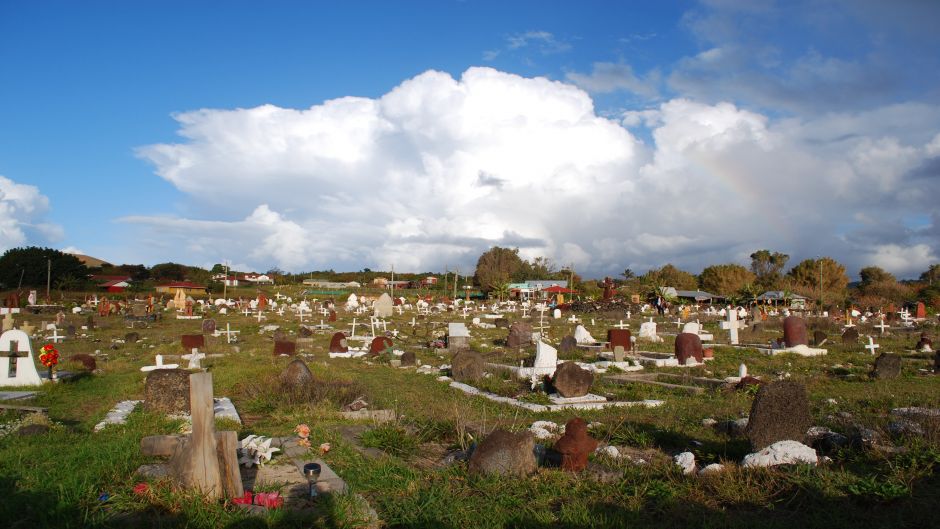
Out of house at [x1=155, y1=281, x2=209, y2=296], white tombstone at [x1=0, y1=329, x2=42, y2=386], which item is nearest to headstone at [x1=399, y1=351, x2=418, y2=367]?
white tombstone at [x1=0, y1=329, x2=42, y2=386]

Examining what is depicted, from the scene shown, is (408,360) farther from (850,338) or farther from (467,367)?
(850,338)

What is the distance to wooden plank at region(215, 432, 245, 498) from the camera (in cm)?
567

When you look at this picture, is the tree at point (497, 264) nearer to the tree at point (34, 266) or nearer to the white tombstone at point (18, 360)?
the tree at point (34, 266)

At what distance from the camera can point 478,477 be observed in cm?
655

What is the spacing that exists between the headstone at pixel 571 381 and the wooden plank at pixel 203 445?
7737 mm

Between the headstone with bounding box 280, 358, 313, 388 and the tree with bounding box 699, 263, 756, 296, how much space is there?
8206 centimetres

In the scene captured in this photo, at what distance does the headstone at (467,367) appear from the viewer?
15156 millimetres

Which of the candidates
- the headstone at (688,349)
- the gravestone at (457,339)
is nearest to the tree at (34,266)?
the gravestone at (457,339)

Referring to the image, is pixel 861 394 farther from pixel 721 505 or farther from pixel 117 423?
pixel 117 423

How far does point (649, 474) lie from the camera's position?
6562 millimetres

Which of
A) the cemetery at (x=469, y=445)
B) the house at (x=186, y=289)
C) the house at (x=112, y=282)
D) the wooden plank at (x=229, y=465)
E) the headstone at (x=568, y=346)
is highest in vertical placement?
the house at (x=112, y=282)

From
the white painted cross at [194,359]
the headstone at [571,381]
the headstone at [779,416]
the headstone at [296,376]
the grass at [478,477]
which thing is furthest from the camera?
the white painted cross at [194,359]

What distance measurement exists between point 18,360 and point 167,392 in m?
4.93

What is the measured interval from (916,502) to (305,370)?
32.1ft
